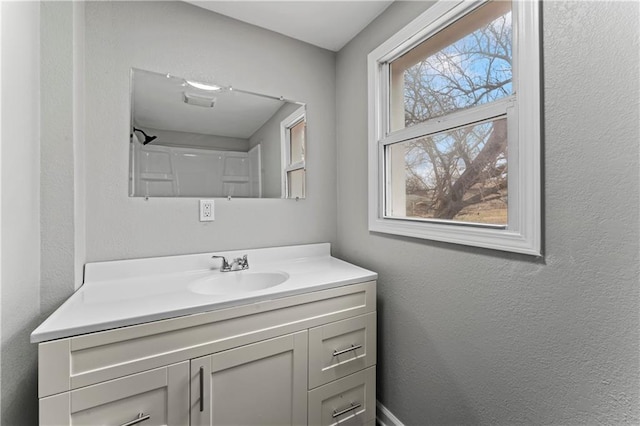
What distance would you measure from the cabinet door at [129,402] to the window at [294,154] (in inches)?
44.4

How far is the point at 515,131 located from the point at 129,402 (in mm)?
1613

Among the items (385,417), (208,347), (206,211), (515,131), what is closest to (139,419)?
(208,347)

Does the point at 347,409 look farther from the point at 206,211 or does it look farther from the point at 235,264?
the point at 206,211

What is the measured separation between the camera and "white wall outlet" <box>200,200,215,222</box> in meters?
1.54

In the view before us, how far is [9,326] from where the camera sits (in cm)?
88

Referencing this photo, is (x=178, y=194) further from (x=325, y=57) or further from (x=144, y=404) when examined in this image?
(x=325, y=57)

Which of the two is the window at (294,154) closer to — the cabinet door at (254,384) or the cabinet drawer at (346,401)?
the cabinet door at (254,384)

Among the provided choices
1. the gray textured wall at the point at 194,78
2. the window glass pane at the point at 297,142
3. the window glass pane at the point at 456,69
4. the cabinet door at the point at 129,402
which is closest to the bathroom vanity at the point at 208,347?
the cabinet door at the point at 129,402

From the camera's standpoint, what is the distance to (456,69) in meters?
1.26

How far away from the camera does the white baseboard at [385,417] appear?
1.48m

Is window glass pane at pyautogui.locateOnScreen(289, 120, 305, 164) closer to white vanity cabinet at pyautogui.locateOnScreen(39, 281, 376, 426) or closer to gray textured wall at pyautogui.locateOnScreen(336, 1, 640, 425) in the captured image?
white vanity cabinet at pyautogui.locateOnScreen(39, 281, 376, 426)

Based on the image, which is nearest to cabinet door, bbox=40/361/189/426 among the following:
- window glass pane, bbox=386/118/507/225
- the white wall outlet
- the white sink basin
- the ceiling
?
the white sink basin

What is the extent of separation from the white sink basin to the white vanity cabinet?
321 millimetres

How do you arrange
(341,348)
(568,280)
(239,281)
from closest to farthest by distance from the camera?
(568,280) → (341,348) → (239,281)
